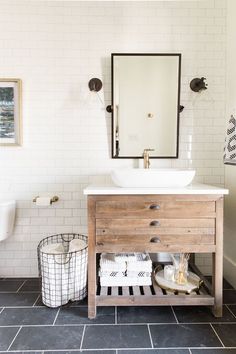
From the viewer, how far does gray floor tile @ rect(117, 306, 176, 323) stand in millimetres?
1701

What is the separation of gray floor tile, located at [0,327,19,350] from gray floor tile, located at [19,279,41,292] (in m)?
0.48

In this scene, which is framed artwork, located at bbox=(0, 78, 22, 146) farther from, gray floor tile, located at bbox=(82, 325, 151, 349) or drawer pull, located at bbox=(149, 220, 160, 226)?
gray floor tile, located at bbox=(82, 325, 151, 349)

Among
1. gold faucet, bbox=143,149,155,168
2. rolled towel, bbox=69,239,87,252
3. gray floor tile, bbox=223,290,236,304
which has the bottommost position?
gray floor tile, bbox=223,290,236,304

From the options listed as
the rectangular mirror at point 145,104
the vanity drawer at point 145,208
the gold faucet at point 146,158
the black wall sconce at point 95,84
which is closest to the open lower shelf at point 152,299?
the vanity drawer at point 145,208

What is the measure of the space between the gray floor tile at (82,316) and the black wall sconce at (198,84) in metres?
1.85

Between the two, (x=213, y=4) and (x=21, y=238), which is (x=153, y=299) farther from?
(x=213, y=4)

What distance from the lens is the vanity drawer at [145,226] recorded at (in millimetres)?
1653

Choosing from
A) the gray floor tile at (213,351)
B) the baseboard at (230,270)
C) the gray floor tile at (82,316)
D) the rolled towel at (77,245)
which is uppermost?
the rolled towel at (77,245)

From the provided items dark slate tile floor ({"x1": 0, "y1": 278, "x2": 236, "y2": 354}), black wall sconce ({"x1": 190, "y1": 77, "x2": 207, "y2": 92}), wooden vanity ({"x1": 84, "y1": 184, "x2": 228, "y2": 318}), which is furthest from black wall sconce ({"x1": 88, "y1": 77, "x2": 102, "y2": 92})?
dark slate tile floor ({"x1": 0, "y1": 278, "x2": 236, "y2": 354})

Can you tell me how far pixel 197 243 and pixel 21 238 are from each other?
1.50m

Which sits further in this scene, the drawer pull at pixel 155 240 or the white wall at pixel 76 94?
the white wall at pixel 76 94

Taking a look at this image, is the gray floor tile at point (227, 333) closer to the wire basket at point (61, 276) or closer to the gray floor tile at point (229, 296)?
the gray floor tile at point (229, 296)

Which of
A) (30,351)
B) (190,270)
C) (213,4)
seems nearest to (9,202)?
(30,351)

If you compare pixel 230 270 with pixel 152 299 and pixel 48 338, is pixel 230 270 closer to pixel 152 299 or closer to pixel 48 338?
pixel 152 299
